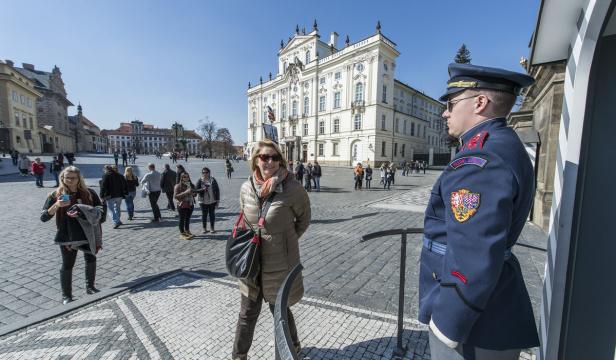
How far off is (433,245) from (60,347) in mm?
3544

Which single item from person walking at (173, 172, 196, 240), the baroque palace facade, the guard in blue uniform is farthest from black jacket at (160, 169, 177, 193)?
the baroque palace facade

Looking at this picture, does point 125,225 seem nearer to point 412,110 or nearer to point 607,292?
point 607,292

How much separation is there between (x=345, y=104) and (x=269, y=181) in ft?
143

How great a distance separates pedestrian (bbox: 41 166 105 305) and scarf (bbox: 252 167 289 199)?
2.85 metres

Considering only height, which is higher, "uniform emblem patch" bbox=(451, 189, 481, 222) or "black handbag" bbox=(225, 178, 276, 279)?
"uniform emblem patch" bbox=(451, 189, 481, 222)

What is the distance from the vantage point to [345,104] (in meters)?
43.7

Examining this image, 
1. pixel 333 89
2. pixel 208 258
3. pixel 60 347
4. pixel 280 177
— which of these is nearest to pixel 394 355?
pixel 280 177

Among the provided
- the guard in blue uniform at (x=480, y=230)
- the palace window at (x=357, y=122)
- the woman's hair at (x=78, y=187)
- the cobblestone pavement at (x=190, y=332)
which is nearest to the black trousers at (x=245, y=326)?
the cobblestone pavement at (x=190, y=332)

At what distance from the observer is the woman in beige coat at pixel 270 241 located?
7.50 feet

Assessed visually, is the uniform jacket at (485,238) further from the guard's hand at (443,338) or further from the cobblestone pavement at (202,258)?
the cobblestone pavement at (202,258)

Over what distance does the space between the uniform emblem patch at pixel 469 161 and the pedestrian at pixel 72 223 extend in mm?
4434

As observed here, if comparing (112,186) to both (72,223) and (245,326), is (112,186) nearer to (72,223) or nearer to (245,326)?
(72,223)

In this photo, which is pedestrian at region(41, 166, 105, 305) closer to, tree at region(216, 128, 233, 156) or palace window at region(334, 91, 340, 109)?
palace window at region(334, 91, 340, 109)

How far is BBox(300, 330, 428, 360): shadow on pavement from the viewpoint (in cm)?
252
